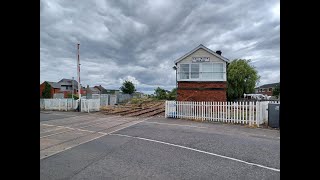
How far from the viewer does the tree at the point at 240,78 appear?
1502 inches

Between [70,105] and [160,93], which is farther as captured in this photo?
[160,93]

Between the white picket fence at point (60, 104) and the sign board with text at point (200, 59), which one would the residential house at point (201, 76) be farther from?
the white picket fence at point (60, 104)

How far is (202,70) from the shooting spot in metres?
18.5

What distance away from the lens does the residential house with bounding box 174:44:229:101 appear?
18109mm

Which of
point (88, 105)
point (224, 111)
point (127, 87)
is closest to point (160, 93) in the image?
point (127, 87)

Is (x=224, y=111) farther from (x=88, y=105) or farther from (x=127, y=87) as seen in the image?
(x=127, y=87)

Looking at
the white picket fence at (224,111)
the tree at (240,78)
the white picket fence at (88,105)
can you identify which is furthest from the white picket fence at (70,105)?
the tree at (240,78)

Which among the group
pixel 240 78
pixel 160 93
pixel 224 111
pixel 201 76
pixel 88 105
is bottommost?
pixel 88 105

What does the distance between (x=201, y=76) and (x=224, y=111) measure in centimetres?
548

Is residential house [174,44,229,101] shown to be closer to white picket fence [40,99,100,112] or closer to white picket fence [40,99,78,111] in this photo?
white picket fence [40,99,100,112]

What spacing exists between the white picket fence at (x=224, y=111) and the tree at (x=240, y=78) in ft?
75.5

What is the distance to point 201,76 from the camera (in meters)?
18.4

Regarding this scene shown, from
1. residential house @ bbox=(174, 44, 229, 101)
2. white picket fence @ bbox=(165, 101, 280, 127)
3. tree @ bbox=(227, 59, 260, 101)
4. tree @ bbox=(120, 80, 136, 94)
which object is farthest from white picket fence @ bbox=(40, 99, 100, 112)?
tree @ bbox=(120, 80, 136, 94)
